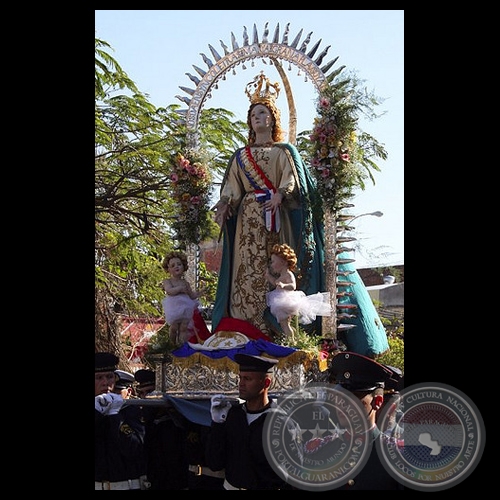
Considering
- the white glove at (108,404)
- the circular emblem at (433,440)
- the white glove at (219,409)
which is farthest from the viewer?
the white glove at (108,404)

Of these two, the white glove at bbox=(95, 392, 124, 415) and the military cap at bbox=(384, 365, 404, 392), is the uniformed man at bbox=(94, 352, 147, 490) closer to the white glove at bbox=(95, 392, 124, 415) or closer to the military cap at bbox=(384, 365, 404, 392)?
the white glove at bbox=(95, 392, 124, 415)

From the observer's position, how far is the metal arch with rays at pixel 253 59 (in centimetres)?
1116

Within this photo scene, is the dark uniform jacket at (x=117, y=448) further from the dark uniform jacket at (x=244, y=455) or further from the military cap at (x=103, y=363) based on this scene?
the dark uniform jacket at (x=244, y=455)

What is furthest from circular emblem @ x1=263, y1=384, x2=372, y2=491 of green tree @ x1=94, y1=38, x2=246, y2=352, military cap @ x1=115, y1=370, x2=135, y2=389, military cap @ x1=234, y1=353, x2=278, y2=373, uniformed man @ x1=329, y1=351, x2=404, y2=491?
green tree @ x1=94, y1=38, x2=246, y2=352

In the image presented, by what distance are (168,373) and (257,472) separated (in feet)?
9.11

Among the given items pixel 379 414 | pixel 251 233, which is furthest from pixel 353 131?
pixel 379 414

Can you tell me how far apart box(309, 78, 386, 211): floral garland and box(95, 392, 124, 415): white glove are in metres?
3.34

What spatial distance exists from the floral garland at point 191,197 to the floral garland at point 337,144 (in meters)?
1.42

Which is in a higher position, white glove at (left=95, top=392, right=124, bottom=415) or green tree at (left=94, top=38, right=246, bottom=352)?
green tree at (left=94, top=38, right=246, bottom=352)

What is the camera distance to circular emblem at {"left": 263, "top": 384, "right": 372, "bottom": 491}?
6.86 metres

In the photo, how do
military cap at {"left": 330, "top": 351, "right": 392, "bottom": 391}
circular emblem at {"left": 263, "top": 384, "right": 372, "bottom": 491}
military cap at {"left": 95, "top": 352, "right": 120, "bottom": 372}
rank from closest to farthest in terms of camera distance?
circular emblem at {"left": 263, "top": 384, "right": 372, "bottom": 491} → military cap at {"left": 330, "top": 351, "right": 392, "bottom": 391} → military cap at {"left": 95, "top": 352, "right": 120, "bottom": 372}

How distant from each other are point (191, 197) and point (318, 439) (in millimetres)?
4608

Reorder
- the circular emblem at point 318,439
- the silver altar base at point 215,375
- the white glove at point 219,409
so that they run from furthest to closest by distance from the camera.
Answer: the silver altar base at point 215,375
the white glove at point 219,409
the circular emblem at point 318,439

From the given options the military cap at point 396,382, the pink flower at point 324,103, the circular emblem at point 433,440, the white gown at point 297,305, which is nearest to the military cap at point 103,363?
the white gown at point 297,305
